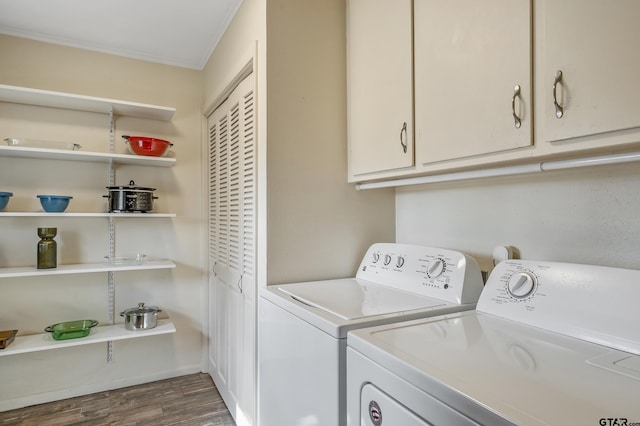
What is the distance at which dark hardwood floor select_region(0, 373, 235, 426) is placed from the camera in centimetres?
212

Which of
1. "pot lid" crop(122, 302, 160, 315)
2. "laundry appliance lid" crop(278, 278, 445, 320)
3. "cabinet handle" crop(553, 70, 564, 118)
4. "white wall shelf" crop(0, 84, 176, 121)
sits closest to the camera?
"cabinet handle" crop(553, 70, 564, 118)

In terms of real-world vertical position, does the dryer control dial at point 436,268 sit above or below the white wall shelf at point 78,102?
below

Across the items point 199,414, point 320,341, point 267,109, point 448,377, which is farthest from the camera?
point 199,414

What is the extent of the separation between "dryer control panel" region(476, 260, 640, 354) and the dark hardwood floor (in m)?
1.79

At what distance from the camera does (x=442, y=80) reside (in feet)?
4.02

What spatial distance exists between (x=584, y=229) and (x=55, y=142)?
2767 mm

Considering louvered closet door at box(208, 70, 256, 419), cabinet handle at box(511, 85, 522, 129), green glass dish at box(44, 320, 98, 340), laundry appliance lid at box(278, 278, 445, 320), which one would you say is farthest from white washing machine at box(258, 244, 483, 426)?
green glass dish at box(44, 320, 98, 340)

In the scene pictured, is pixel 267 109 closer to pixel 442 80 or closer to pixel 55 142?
pixel 442 80

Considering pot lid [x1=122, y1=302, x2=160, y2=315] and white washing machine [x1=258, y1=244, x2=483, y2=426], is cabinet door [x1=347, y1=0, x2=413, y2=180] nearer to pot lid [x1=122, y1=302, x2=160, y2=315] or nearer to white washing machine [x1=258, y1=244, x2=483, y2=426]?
white washing machine [x1=258, y1=244, x2=483, y2=426]

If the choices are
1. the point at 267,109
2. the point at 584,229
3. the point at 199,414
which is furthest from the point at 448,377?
the point at 199,414

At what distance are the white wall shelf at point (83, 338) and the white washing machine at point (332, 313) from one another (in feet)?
3.96

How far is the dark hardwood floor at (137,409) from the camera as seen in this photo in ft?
6.97

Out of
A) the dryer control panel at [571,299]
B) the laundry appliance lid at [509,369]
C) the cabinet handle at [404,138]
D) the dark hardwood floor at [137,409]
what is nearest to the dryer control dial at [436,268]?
the dryer control panel at [571,299]

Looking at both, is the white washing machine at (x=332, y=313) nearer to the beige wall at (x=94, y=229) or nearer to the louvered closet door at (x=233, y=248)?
the louvered closet door at (x=233, y=248)
